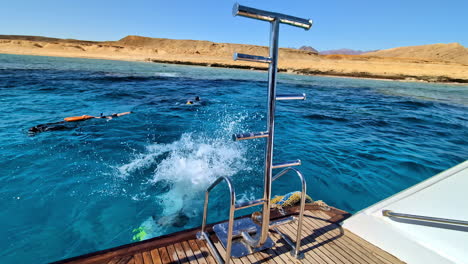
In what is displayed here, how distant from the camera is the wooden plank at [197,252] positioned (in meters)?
2.45

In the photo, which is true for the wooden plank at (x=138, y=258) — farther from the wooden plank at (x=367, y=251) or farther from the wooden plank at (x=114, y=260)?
the wooden plank at (x=367, y=251)

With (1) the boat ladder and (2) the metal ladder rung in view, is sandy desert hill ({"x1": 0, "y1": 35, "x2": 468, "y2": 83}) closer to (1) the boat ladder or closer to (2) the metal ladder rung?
(1) the boat ladder

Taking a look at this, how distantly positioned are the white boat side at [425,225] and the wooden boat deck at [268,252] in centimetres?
16

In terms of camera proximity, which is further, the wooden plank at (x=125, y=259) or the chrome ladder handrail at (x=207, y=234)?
the wooden plank at (x=125, y=259)

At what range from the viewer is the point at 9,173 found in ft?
20.0

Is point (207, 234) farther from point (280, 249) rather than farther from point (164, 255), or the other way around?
point (280, 249)

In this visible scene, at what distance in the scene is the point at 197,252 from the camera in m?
2.56

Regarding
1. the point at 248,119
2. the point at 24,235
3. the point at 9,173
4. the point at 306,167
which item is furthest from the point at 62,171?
the point at 248,119

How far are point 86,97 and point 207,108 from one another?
899 centimetres

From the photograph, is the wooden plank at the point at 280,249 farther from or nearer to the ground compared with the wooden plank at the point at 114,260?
nearer to the ground

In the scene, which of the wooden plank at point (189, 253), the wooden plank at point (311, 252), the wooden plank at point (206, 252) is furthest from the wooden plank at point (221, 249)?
the wooden plank at point (311, 252)

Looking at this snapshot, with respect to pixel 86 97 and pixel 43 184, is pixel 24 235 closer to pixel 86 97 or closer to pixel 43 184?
pixel 43 184

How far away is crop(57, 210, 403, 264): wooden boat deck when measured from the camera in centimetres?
242

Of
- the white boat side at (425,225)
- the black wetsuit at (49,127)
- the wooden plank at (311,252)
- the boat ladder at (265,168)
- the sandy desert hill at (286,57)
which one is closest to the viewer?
the boat ladder at (265,168)
